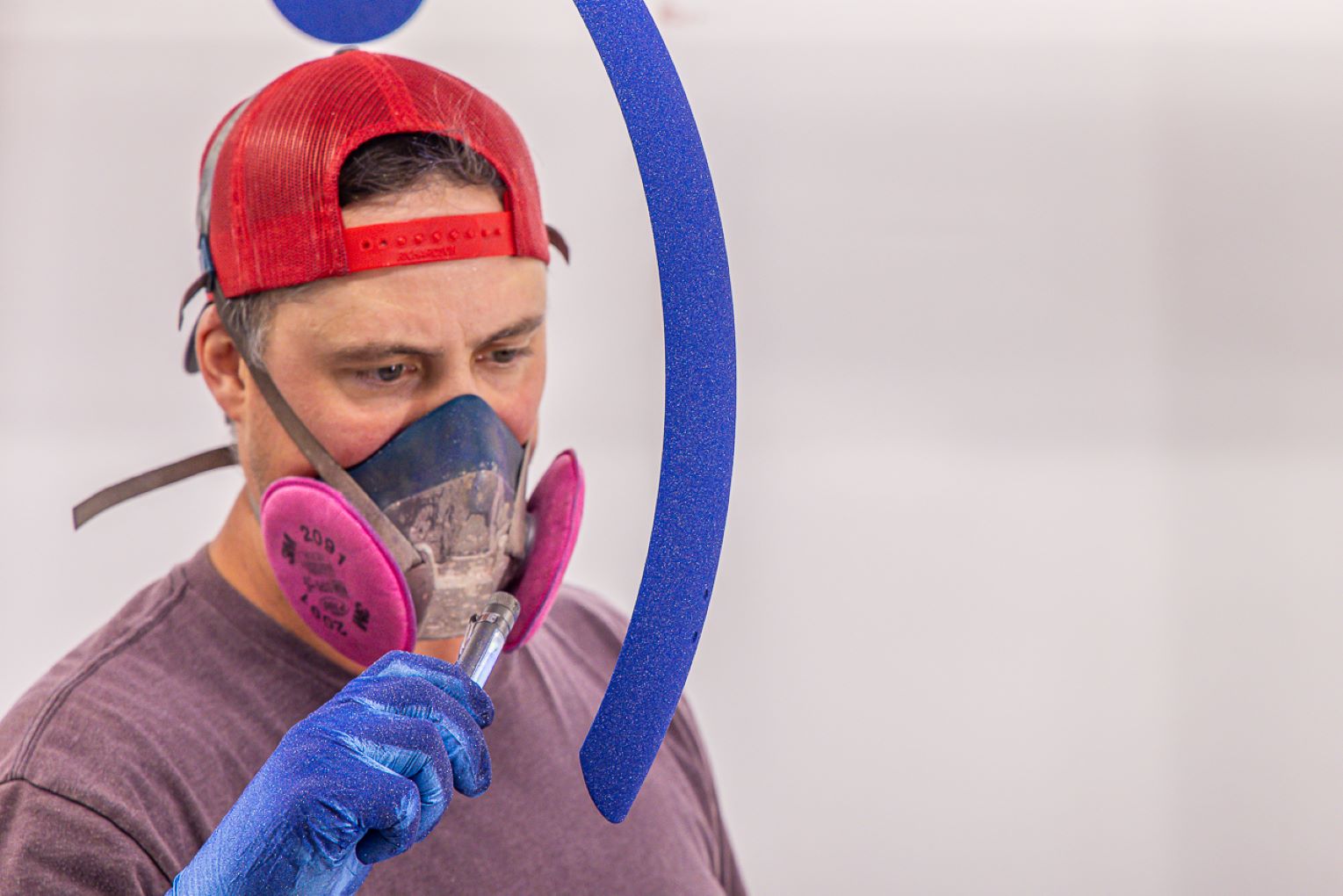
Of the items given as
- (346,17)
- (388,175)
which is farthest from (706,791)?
(346,17)

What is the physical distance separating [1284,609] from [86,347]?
2183mm

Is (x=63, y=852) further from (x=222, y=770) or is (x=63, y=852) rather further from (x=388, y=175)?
(x=388, y=175)

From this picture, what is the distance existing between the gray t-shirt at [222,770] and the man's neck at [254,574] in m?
0.01

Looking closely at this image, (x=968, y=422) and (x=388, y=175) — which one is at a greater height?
(x=388, y=175)

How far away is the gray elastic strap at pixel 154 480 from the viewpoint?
1.35m

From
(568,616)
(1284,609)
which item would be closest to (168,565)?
(568,616)

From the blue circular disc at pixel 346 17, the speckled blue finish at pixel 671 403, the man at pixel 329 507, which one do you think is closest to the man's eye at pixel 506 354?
the man at pixel 329 507

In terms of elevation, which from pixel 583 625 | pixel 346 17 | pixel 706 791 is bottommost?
pixel 706 791

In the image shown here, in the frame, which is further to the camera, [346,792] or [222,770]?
[222,770]

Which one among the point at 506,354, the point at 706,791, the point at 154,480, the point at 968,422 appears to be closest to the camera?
Result: the point at 506,354

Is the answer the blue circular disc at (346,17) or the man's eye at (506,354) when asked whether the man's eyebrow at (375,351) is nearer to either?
the man's eye at (506,354)

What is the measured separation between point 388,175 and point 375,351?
0.16 metres

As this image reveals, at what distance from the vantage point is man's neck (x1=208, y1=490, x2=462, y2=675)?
4.10 feet

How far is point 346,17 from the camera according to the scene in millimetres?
1280
